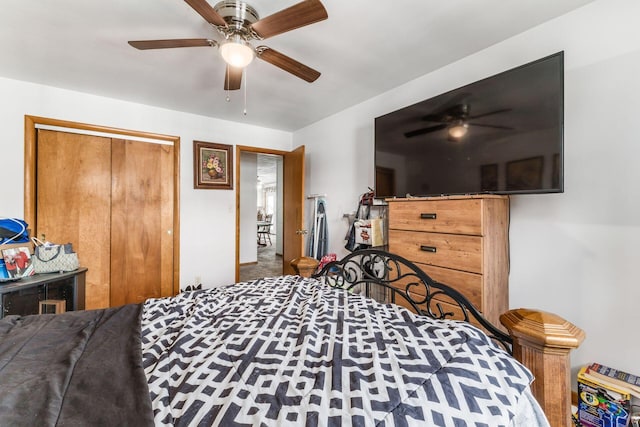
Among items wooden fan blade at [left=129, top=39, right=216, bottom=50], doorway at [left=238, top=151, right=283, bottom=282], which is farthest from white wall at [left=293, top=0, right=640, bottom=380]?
doorway at [left=238, top=151, right=283, bottom=282]

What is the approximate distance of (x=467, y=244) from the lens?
176cm

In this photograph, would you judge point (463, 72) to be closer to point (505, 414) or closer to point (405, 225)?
point (405, 225)

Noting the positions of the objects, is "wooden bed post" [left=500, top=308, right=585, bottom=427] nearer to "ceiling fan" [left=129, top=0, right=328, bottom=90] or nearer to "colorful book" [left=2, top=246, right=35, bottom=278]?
"ceiling fan" [left=129, top=0, right=328, bottom=90]

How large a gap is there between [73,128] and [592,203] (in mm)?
4507

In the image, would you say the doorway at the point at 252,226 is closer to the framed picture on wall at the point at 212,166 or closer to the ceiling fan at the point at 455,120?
the framed picture on wall at the point at 212,166

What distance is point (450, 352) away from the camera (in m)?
0.86

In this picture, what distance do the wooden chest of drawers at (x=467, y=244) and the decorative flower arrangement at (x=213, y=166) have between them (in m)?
2.63

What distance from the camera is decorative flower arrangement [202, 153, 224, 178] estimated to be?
359 cm

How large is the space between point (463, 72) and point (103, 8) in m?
2.55

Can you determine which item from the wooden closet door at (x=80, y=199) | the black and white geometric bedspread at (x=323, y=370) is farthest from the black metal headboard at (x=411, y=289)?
the wooden closet door at (x=80, y=199)

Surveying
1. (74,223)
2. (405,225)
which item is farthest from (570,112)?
(74,223)

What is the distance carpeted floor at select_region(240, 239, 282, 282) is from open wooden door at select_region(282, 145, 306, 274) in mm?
1135

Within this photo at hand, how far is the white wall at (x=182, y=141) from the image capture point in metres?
2.57

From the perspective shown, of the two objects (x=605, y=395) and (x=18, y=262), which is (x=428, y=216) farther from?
(x=18, y=262)
